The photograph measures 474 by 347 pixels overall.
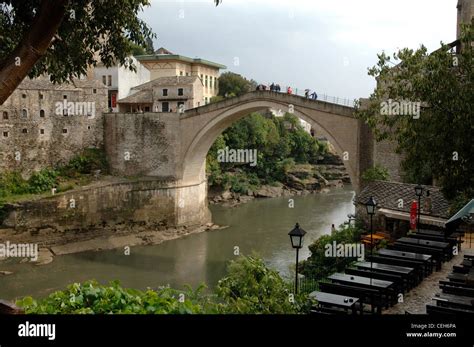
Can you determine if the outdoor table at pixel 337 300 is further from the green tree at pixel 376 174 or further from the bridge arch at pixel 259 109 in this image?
the bridge arch at pixel 259 109

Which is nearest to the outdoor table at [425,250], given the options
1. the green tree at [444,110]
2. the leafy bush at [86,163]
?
the green tree at [444,110]

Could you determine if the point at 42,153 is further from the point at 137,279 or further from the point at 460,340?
the point at 460,340

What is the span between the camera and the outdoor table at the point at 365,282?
9398 millimetres

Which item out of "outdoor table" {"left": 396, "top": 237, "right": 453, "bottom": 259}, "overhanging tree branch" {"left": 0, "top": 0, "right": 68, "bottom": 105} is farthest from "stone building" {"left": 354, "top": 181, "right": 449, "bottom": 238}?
"overhanging tree branch" {"left": 0, "top": 0, "right": 68, "bottom": 105}

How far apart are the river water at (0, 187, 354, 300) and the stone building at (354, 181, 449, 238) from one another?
3.22 meters

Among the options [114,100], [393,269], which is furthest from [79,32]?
[114,100]

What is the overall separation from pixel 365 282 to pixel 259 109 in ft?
62.4

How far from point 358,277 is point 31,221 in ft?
61.0

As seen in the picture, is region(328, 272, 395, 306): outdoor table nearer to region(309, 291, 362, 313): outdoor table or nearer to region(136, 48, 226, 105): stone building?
region(309, 291, 362, 313): outdoor table

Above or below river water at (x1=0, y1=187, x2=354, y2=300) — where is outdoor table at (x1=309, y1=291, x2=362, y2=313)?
above

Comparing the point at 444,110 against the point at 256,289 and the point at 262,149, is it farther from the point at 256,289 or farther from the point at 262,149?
the point at 262,149

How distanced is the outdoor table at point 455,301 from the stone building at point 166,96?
26.1 metres

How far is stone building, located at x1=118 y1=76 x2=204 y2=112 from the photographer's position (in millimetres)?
33656

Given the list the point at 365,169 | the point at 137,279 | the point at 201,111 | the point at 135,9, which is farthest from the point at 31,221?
the point at 135,9
